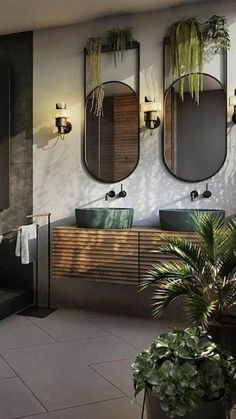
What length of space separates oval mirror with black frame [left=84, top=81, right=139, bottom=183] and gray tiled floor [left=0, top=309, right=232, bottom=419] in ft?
5.27

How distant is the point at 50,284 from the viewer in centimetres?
486

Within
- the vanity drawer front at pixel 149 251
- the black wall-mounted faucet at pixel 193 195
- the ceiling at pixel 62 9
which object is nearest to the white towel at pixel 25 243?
the vanity drawer front at pixel 149 251

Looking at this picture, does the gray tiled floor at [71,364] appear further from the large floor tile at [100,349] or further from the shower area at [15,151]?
the shower area at [15,151]

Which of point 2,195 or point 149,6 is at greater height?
point 149,6

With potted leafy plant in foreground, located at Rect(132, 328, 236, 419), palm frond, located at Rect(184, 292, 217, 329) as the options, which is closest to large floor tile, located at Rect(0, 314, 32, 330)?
palm frond, located at Rect(184, 292, 217, 329)

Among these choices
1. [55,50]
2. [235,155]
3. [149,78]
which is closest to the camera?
[235,155]

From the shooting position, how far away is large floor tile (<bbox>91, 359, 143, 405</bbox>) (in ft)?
8.90

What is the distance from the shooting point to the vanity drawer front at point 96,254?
4094 millimetres

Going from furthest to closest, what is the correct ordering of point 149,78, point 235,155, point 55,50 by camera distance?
point 55,50, point 149,78, point 235,155

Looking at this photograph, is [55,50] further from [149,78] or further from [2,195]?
[2,195]

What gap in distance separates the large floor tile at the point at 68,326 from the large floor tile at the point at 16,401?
917 millimetres

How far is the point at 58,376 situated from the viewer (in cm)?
292

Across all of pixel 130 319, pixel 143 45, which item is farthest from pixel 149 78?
pixel 130 319

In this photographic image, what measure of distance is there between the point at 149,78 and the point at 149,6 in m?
0.71
